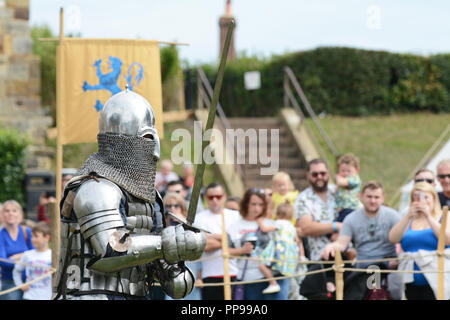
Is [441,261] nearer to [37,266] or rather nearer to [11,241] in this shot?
[37,266]

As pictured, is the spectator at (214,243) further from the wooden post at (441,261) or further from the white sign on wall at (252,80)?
the white sign on wall at (252,80)

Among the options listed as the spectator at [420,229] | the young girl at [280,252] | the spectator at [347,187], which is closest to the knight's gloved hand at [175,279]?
the spectator at [420,229]

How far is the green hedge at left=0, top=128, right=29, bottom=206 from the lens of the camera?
14.9 m

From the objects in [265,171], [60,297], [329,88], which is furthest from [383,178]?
[60,297]

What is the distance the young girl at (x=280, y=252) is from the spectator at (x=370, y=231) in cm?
40

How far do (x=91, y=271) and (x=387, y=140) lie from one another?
49.4 feet

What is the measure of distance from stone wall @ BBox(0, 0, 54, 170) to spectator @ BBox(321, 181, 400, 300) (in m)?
9.68

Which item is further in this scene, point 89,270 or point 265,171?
point 265,171

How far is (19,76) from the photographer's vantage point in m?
16.8

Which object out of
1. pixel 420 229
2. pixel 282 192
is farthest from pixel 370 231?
pixel 282 192

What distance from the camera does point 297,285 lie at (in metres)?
8.44

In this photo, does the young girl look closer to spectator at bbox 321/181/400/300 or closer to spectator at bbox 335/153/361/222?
spectator at bbox 321/181/400/300

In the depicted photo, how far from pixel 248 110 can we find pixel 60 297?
17.0 metres

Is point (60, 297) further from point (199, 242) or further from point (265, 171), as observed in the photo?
point (265, 171)
